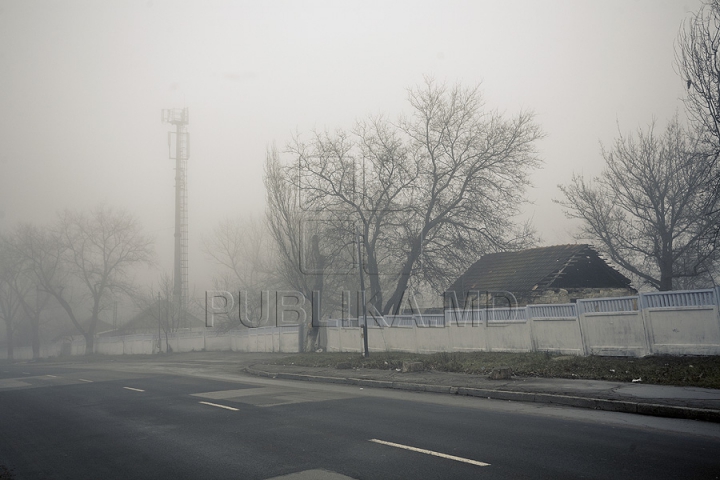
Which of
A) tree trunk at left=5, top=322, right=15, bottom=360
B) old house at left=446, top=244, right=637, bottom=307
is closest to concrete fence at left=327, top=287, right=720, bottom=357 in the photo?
old house at left=446, top=244, right=637, bottom=307

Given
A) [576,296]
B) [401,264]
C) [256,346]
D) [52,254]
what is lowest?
[256,346]

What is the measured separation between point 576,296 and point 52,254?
56.7 meters

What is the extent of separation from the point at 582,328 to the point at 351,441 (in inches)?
470

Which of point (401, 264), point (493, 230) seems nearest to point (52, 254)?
point (401, 264)

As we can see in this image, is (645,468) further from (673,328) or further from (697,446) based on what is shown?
(673,328)

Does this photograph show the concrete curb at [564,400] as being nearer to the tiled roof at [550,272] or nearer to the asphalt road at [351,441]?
the asphalt road at [351,441]

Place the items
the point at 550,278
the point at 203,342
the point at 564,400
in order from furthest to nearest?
the point at 203,342 < the point at 550,278 < the point at 564,400

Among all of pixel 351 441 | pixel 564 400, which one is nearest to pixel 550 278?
pixel 564 400

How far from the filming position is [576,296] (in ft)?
91.6

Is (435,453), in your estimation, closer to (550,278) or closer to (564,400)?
(564,400)

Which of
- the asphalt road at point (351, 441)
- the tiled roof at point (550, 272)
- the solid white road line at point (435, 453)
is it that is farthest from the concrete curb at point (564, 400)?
the tiled roof at point (550, 272)

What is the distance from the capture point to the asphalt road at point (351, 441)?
6.26 metres

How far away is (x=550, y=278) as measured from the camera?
91.0 feet

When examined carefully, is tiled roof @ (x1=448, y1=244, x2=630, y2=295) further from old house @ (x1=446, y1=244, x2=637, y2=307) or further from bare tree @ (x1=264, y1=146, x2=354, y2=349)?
bare tree @ (x1=264, y1=146, x2=354, y2=349)
